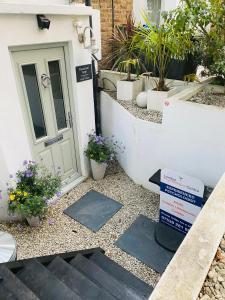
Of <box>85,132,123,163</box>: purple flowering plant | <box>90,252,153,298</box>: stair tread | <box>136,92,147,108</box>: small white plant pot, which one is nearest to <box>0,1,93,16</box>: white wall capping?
<box>136,92,147,108</box>: small white plant pot

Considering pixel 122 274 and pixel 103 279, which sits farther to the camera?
pixel 122 274

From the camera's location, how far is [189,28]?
3.41 meters

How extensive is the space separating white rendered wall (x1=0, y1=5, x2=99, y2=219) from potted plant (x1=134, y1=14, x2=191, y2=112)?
101cm

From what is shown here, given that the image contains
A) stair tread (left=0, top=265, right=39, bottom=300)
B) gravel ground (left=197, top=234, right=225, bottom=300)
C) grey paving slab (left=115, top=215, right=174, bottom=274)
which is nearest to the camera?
gravel ground (left=197, top=234, right=225, bottom=300)

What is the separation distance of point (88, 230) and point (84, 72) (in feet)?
8.48

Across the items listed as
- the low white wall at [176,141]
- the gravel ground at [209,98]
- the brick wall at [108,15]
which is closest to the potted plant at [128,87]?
the low white wall at [176,141]

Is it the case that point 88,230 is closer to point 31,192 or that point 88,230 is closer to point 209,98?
point 31,192

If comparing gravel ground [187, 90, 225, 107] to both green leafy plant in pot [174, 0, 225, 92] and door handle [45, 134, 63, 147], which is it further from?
door handle [45, 134, 63, 147]

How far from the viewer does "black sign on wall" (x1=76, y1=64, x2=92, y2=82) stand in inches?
150

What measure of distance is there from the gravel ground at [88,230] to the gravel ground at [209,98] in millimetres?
1799

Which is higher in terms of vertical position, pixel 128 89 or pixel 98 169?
pixel 128 89

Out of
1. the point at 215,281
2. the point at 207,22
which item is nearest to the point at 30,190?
the point at 215,281

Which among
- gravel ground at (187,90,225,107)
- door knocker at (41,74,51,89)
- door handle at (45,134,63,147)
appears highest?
door knocker at (41,74,51,89)

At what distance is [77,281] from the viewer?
2.19 metres
